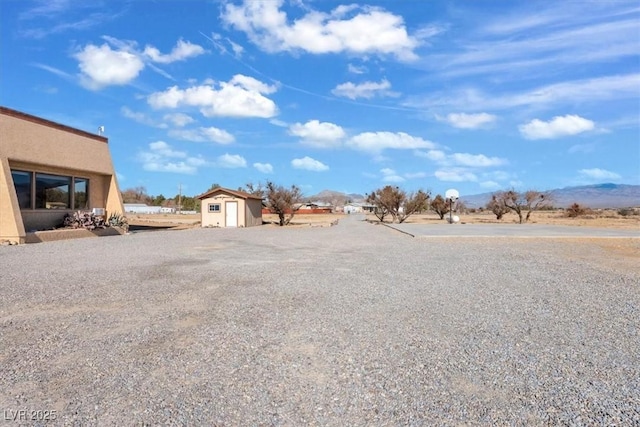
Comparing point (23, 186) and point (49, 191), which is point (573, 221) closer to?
point (49, 191)

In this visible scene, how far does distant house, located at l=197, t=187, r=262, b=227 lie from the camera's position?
32.1m

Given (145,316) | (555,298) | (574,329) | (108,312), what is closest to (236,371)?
(145,316)

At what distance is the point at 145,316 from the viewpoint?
526 centimetres

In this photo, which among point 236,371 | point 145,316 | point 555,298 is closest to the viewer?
point 236,371

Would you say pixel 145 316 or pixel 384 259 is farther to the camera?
pixel 384 259

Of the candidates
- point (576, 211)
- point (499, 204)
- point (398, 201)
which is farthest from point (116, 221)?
point (576, 211)

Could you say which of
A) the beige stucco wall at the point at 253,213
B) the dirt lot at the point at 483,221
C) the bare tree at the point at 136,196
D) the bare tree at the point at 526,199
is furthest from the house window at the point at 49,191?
the bare tree at the point at 136,196

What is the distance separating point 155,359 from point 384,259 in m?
8.19

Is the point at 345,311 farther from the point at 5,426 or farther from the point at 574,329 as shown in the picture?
the point at 5,426

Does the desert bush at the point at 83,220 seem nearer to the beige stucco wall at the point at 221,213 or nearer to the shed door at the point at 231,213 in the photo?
the beige stucco wall at the point at 221,213

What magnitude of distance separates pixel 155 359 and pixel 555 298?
18.7 feet

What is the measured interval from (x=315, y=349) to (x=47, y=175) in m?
16.6

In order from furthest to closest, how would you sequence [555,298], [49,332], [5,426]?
[555,298], [49,332], [5,426]

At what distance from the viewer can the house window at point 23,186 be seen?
50.2ft
